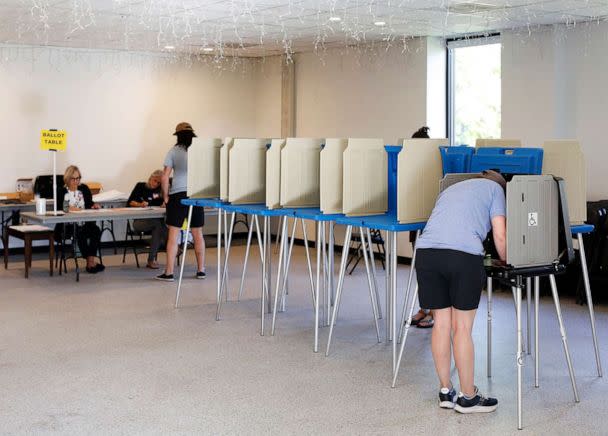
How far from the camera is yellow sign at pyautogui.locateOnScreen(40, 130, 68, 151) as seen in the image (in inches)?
353

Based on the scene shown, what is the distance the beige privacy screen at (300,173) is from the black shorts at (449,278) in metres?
1.70

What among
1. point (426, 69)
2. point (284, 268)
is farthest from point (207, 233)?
point (284, 268)

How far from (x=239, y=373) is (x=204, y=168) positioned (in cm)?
234

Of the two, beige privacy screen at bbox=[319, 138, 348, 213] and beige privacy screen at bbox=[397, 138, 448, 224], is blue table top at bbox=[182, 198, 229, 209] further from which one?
beige privacy screen at bbox=[397, 138, 448, 224]

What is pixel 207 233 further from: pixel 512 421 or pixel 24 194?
pixel 512 421

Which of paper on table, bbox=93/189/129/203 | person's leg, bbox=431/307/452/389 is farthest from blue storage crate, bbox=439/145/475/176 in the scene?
paper on table, bbox=93/189/129/203

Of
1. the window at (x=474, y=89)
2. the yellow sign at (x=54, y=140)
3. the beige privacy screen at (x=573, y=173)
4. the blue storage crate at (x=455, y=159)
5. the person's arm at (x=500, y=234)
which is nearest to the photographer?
Result: the person's arm at (x=500, y=234)

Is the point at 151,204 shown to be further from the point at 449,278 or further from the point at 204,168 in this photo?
the point at 449,278

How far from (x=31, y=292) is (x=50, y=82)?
11.8ft

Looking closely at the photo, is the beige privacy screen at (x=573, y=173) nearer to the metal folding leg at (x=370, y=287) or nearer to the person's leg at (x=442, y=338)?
the person's leg at (x=442, y=338)

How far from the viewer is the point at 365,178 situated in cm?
559

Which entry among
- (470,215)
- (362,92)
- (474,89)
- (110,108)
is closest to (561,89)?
(474,89)

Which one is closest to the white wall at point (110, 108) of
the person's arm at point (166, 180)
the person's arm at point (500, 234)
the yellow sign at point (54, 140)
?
the yellow sign at point (54, 140)

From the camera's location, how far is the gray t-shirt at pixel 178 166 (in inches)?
326
